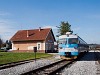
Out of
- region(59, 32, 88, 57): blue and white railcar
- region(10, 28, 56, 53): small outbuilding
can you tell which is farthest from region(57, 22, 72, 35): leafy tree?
region(59, 32, 88, 57): blue and white railcar

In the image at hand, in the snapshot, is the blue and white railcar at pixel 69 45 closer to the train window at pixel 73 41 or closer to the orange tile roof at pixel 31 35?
the train window at pixel 73 41

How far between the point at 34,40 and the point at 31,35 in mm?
3578

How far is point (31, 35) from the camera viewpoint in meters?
68.3

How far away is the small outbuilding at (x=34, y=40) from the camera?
63844mm

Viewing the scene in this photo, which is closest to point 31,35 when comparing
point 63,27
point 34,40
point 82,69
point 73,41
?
point 34,40

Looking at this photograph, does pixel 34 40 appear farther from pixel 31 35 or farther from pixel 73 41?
pixel 73 41

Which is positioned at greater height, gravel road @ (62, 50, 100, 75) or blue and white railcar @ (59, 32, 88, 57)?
blue and white railcar @ (59, 32, 88, 57)

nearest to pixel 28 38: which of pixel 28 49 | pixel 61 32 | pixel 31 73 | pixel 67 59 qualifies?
pixel 28 49

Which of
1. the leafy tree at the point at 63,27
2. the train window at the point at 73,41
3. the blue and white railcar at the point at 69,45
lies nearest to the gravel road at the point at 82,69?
the blue and white railcar at the point at 69,45

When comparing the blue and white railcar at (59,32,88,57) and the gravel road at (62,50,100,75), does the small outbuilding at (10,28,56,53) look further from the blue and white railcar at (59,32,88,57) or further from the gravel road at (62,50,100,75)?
the gravel road at (62,50,100,75)

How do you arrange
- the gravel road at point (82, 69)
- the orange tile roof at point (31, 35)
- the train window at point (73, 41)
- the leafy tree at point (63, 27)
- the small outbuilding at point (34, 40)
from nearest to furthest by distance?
the gravel road at point (82, 69), the train window at point (73, 41), the small outbuilding at point (34, 40), the orange tile roof at point (31, 35), the leafy tree at point (63, 27)

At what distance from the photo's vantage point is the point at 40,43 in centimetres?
6419

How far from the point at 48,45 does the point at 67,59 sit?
116ft

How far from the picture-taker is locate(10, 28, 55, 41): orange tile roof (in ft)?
214
